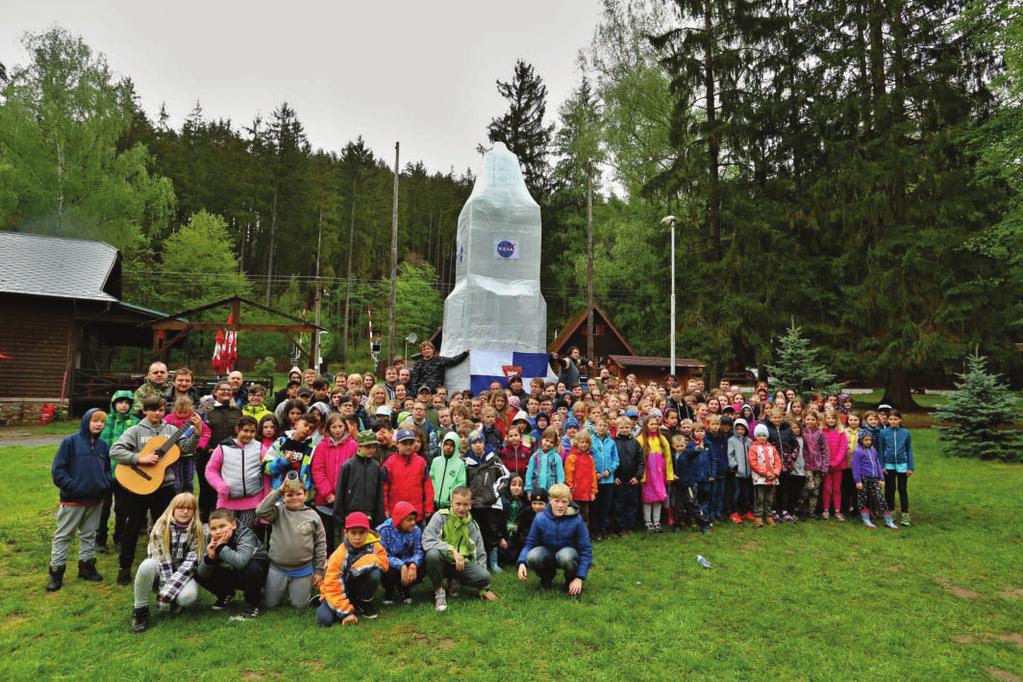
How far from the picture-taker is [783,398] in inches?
347

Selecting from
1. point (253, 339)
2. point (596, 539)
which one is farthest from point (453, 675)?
point (253, 339)

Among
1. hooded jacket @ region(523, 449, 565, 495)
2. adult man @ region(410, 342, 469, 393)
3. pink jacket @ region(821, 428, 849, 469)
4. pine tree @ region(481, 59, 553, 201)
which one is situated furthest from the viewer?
pine tree @ region(481, 59, 553, 201)

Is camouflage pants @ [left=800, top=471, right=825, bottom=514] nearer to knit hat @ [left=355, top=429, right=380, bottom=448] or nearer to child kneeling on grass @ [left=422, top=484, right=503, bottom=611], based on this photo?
child kneeling on grass @ [left=422, top=484, right=503, bottom=611]

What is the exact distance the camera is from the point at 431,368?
12.9 meters

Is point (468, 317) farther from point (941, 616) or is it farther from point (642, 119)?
point (642, 119)

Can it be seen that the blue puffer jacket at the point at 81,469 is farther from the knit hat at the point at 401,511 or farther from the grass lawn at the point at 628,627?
the knit hat at the point at 401,511

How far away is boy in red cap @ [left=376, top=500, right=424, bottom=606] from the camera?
471 cm

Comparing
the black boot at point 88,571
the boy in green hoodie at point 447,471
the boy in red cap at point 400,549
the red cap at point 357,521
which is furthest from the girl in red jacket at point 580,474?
the black boot at point 88,571

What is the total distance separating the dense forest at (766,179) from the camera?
658 inches

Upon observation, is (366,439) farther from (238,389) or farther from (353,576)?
(238,389)

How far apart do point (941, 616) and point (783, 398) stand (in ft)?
14.1

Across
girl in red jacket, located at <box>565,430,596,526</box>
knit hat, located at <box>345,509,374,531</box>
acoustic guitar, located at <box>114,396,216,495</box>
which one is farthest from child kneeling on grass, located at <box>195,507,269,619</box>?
girl in red jacket, located at <box>565,430,596,526</box>

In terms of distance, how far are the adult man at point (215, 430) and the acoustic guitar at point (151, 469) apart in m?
0.59

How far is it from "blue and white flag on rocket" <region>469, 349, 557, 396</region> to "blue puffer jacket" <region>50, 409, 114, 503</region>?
28.0 ft
